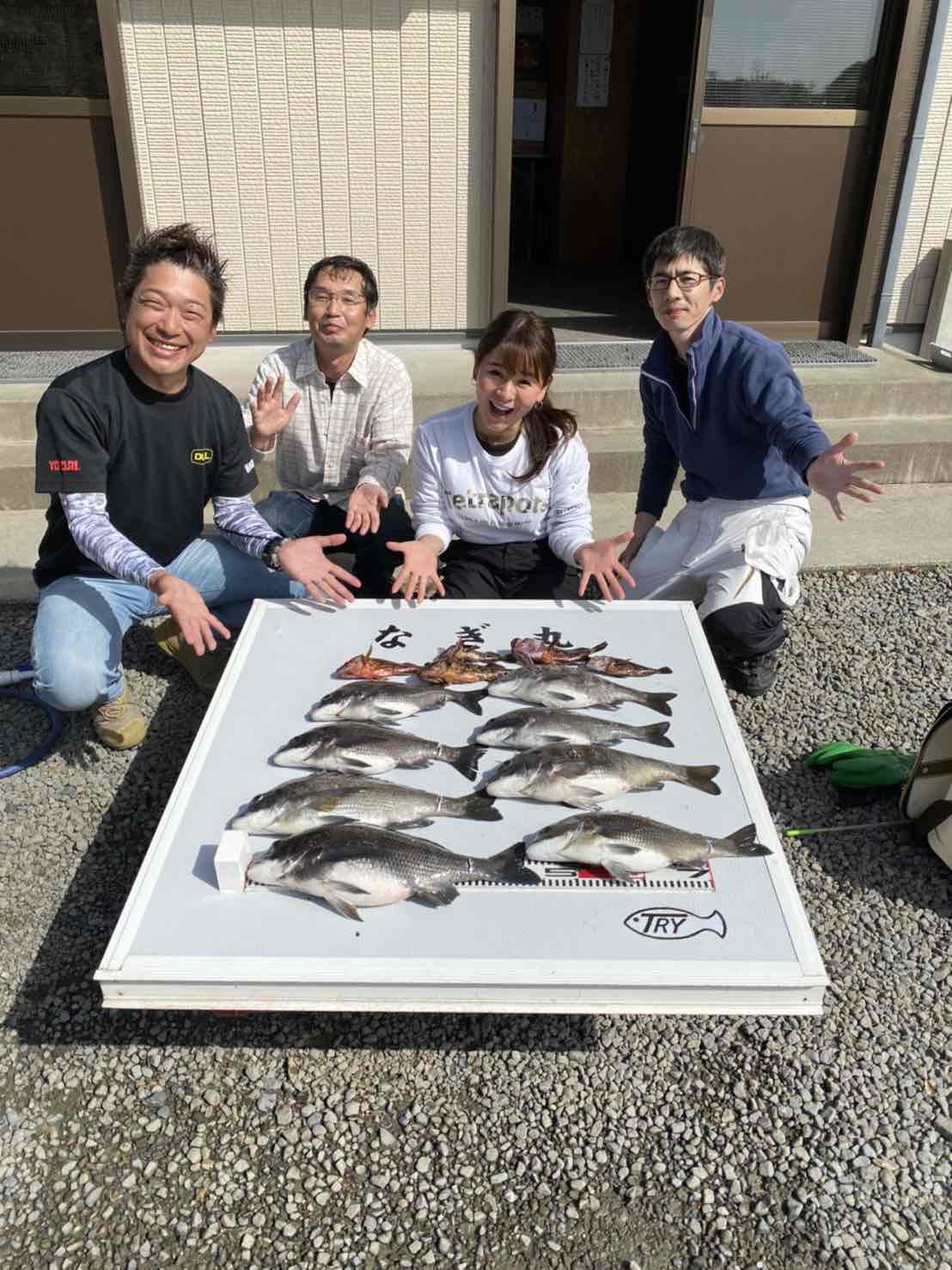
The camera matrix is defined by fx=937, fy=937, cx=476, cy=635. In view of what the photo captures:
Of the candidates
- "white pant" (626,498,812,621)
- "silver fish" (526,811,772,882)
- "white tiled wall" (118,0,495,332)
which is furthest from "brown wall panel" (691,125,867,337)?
"silver fish" (526,811,772,882)

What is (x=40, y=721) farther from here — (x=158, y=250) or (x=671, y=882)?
(x=671, y=882)

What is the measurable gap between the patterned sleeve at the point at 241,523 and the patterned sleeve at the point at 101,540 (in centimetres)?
48

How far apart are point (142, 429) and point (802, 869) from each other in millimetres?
2556

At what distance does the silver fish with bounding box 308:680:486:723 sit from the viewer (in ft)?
8.41

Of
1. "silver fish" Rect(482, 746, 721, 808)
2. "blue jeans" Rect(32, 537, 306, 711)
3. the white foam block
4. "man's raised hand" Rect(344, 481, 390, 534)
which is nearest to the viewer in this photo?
the white foam block

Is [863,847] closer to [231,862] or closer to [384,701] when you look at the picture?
[384,701]

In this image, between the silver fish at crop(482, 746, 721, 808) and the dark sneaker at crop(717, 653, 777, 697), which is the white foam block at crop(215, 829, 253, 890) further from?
the dark sneaker at crop(717, 653, 777, 697)

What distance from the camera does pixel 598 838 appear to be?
2.07m

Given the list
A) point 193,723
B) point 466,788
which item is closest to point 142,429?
point 193,723

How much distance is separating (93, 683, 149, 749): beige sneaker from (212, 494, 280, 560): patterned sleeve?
0.67 metres

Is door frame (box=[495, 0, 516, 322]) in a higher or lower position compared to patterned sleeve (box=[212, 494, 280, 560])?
higher

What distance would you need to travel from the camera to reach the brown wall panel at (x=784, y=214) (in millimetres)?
6055

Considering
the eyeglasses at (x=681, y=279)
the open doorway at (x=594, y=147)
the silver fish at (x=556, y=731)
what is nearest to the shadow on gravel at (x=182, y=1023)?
the silver fish at (x=556, y=731)

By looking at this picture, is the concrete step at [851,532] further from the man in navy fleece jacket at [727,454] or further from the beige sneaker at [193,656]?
the man in navy fleece jacket at [727,454]
